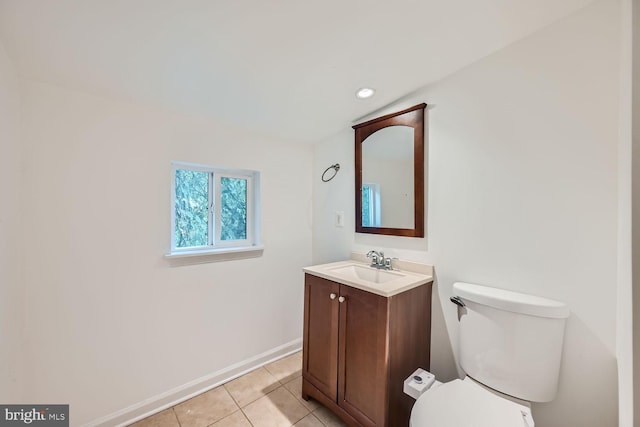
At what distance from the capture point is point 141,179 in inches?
59.7

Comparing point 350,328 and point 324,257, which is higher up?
point 324,257

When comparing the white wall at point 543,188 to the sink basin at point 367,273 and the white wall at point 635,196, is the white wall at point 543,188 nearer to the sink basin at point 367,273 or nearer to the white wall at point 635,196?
the sink basin at point 367,273

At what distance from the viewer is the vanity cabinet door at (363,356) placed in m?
1.26

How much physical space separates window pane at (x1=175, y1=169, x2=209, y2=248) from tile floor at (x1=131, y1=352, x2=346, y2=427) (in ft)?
3.36

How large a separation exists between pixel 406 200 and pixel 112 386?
206 centimetres

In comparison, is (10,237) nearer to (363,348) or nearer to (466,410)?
(363,348)

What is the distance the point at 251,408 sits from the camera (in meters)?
1.60

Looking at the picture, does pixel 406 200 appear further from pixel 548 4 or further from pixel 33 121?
pixel 33 121

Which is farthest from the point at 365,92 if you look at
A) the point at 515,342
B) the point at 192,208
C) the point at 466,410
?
the point at 466,410

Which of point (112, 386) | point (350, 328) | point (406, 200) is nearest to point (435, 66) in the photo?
point (406, 200)

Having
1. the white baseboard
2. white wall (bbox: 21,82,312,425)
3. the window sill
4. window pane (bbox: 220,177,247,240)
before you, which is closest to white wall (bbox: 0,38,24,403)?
white wall (bbox: 21,82,312,425)

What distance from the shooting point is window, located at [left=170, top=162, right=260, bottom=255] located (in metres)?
1.77

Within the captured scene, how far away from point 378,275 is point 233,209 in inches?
47.9

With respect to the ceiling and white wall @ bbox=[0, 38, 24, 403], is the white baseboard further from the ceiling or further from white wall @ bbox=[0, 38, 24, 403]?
the ceiling
